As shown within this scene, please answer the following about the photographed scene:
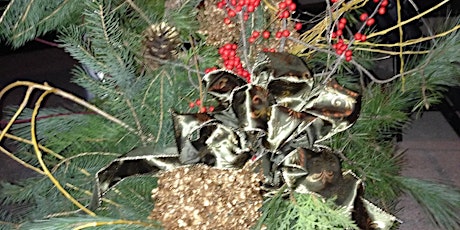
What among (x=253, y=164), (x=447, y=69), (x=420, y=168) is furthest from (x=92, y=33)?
(x=420, y=168)

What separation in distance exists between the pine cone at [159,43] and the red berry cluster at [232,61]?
1.9 inches

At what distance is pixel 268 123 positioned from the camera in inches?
18.0

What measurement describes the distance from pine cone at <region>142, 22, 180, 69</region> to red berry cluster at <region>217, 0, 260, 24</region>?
5 cm

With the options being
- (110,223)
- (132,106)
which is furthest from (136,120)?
(110,223)

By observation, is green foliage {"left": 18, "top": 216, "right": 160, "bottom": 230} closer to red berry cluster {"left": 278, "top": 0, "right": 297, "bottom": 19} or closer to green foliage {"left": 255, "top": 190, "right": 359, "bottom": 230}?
green foliage {"left": 255, "top": 190, "right": 359, "bottom": 230}

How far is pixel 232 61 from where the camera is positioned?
0.52m

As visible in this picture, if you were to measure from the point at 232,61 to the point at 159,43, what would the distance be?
0.07 m

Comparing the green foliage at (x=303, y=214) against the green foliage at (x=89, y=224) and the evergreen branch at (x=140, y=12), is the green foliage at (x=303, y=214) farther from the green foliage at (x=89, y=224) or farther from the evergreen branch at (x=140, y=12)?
the evergreen branch at (x=140, y=12)

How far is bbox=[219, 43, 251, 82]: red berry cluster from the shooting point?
0.52 metres

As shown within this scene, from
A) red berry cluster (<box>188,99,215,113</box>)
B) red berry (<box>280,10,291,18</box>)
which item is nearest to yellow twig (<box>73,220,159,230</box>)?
red berry cluster (<box>188,99,215,113</box>)

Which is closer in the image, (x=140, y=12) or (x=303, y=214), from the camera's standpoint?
(x=303, y=214)

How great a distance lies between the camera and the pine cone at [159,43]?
54cm

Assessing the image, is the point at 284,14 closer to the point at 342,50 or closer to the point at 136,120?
the point at 342,50

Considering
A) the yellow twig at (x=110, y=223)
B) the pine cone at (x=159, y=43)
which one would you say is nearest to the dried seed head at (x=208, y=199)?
the yellow twig at (x=110, y=223)
